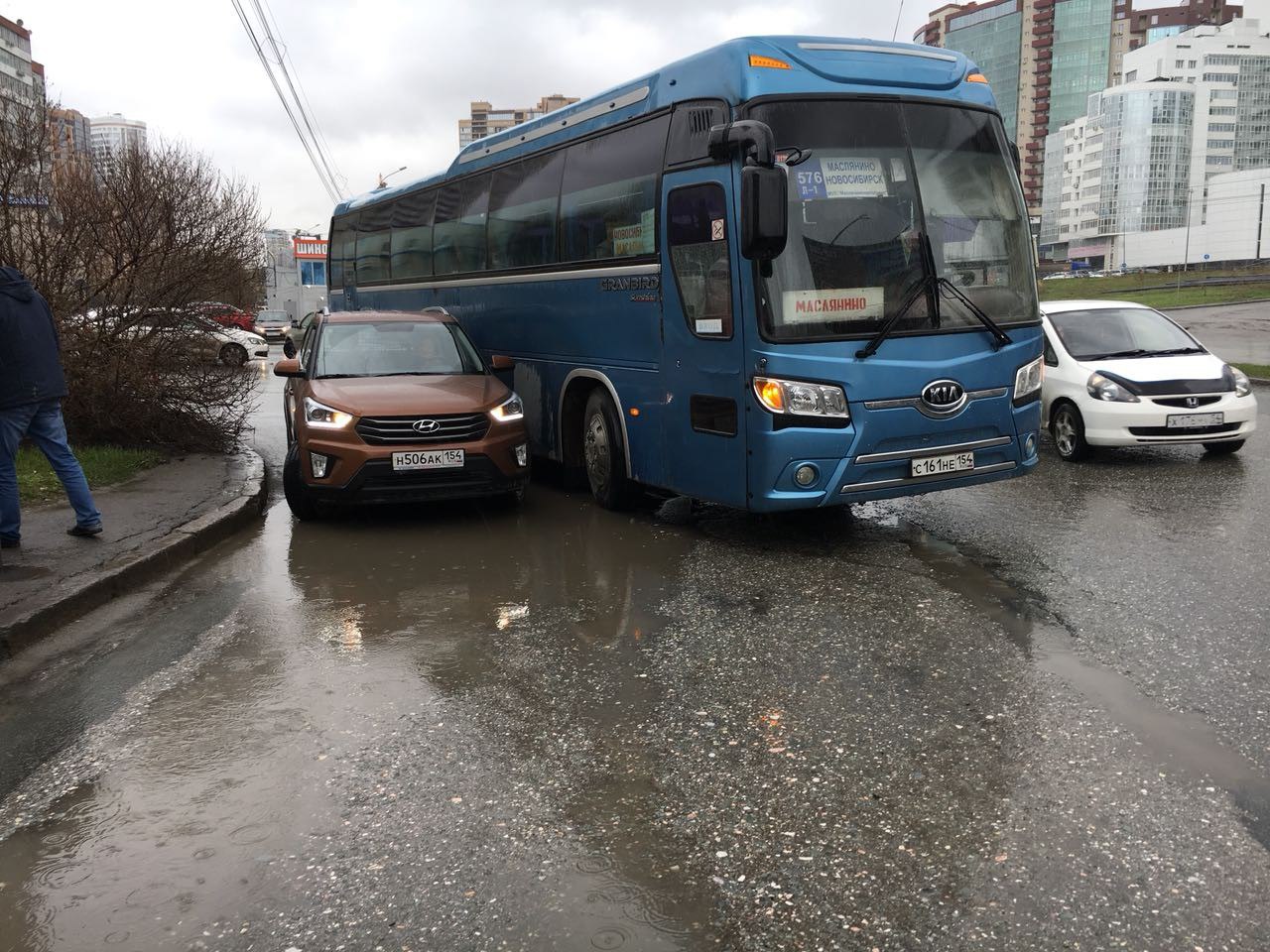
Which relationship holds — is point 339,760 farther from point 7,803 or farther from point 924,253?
point 924,253

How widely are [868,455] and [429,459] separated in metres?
3.46

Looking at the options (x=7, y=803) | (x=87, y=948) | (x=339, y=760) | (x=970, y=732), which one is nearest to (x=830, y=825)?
(x=970, y=732)

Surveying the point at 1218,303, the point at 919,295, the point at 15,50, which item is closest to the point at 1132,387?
the point at 919,295

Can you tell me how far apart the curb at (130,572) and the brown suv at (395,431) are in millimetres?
608

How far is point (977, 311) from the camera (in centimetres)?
740

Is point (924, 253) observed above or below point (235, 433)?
above

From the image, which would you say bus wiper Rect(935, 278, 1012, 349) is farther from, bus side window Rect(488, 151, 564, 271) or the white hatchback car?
the white hatchback car

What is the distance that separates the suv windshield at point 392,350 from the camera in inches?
380

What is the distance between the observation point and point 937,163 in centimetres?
742

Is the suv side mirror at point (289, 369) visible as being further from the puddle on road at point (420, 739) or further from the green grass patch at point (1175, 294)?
the green grass patch at point (1175, 294)

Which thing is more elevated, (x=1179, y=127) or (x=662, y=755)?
(x=1179, y=127)

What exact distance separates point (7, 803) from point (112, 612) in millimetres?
2650

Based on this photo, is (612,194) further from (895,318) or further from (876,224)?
(895,318)

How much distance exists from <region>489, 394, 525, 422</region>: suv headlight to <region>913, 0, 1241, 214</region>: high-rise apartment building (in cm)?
15554
